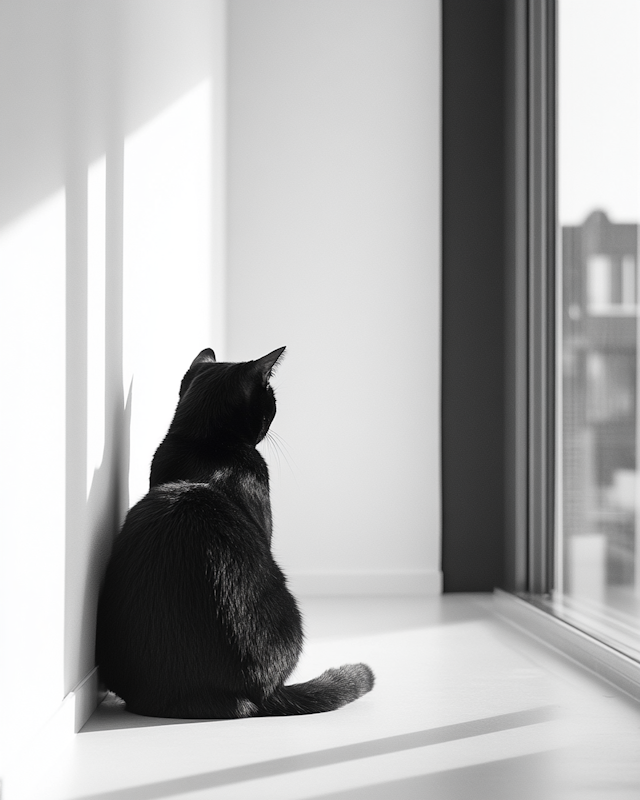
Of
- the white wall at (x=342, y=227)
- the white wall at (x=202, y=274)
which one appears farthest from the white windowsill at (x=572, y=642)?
the white wall at (x=342, y=227)

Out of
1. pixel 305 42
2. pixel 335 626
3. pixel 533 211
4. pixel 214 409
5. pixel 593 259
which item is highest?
pixel 305 42

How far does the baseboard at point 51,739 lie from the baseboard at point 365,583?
1461mm

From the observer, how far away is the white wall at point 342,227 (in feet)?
9.73

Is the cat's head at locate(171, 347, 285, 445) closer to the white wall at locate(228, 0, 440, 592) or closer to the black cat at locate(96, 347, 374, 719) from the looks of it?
the black cat at locate(96, 347, 374, 719)

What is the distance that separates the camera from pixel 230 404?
59.0 inches

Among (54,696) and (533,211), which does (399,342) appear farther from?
(54,696)

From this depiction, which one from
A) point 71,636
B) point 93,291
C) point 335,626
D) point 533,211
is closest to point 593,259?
point 533,211

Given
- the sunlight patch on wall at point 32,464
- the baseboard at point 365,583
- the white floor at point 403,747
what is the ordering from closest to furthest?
the sunlight patch on wall at point 32,464
the white floor at point 403,747
the baseboard at point 365,583

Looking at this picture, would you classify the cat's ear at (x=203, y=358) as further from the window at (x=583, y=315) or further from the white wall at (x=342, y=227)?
the white wall at (x=342, y=227)

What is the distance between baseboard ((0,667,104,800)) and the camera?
101 centimetres

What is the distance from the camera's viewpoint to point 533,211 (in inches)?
106

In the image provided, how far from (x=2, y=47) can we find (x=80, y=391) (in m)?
0.51

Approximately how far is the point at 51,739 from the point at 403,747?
50 cm

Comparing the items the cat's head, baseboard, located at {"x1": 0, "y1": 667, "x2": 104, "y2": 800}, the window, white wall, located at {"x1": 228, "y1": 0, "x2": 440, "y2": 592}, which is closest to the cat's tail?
baseboard, located at {"x1": 0, "y1": 667, "x2": 104, "y2": 800}
